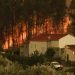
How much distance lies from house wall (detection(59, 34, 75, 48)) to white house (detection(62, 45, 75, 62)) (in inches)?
40.3

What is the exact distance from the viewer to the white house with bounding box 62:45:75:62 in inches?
1828

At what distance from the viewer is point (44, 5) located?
62.6m

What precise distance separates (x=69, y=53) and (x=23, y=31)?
1689cm

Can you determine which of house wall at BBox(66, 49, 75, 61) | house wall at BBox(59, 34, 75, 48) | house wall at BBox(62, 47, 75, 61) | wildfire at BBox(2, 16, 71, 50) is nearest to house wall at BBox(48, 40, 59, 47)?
house wall at BBox(59, 34, 75, 48)

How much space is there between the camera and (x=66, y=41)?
167 ft

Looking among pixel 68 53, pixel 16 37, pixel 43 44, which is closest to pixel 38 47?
pixel 43 44

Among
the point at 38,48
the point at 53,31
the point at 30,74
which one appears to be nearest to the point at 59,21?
the point at 53,31

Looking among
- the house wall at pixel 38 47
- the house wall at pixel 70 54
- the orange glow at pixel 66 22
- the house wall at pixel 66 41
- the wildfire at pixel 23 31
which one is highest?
the orange glow at pixel 66 22

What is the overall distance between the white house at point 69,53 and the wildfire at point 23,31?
14125mm

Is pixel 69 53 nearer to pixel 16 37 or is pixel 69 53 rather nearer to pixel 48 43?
pixel 48 43

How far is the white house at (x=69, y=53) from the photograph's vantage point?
46425mm

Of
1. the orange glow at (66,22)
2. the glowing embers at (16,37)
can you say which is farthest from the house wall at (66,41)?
the orange glow at (66,22)

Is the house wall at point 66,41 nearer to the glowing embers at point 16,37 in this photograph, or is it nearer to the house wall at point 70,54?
the house wall at point 70,54

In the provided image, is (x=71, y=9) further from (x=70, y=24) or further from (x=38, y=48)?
(x=38, y=48)
